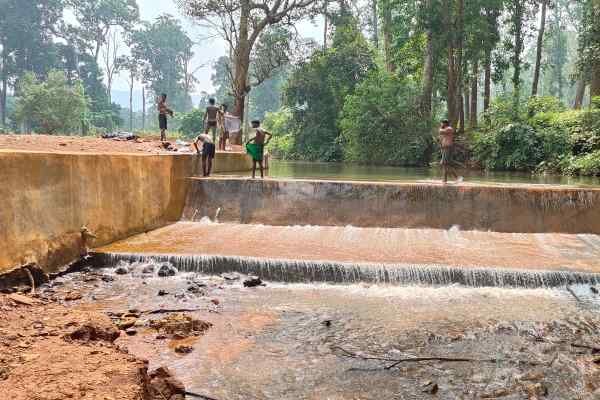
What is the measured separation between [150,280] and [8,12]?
160 ft

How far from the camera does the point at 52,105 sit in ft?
110

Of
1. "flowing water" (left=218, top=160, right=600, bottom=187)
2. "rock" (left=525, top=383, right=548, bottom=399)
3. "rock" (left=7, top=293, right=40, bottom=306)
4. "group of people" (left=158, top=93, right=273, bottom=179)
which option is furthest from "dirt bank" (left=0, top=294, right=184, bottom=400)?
"flowing water" (left=218, top=160, right=600, bottom=187)

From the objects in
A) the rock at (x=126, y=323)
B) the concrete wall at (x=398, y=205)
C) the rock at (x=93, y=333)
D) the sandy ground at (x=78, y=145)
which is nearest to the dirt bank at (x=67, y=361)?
the rock at (x=93, y=333)

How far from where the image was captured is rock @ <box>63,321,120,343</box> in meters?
4.60

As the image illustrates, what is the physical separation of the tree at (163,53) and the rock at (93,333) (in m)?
58.0

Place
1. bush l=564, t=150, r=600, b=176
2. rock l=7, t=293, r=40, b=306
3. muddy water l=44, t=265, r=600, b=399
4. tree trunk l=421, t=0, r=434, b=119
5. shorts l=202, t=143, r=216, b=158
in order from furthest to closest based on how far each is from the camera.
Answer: tree trunk l=421, t=0, r=434, b=119 → bush l=564, t=150, r=600, b=176 → shorts l=202, t=143, r=216, b=158 → rock l=7, t=293, r=40, b=306 → muddy water l=44, t=265, r=600, b=399

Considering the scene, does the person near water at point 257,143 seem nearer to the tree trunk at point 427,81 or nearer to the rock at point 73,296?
the rock at point 73,296

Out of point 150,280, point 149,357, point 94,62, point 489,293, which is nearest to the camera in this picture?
point 149,357

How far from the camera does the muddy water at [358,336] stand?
4277mm

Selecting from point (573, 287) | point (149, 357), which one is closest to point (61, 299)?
point (149, 357)

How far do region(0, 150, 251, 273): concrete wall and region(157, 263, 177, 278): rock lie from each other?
1.40m

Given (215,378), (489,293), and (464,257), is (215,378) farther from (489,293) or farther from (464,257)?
(464,257)

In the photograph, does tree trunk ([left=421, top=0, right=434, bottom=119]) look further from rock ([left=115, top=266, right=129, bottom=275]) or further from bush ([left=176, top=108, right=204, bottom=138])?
bush ([left=176, top=108, right=204, bottom=138])

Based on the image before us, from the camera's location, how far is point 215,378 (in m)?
4.35
